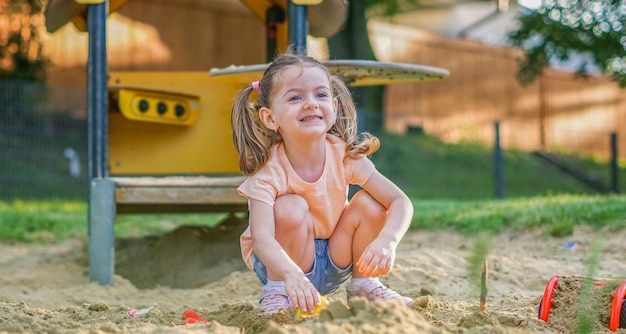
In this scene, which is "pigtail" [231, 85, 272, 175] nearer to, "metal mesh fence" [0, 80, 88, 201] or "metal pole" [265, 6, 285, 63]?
"metal pole" [265, 6, 285, 63]

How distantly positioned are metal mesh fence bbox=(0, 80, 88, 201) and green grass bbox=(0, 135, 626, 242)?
1192 millimetres

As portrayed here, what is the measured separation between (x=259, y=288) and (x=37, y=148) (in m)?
8.63

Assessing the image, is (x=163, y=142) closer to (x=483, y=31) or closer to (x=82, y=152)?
(x=82, y=152)

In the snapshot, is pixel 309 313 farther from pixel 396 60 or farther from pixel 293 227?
pixel 396 60

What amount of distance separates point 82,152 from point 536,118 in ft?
40.8

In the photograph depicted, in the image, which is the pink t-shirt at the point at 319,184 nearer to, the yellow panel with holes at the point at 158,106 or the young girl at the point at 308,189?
the young girl at the point at 308,189

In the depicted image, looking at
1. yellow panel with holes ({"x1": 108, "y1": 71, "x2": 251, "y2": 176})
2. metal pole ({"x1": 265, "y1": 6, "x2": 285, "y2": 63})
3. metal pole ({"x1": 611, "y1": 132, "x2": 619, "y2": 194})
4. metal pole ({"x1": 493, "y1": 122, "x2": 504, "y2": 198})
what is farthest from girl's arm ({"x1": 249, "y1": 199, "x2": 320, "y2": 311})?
metal pole ({"x1": 611, "y1": 132, "x2": 619, "y2": 194})

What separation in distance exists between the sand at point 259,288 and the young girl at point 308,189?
0.67 feet

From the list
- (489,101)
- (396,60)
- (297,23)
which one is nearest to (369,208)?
(297,23)

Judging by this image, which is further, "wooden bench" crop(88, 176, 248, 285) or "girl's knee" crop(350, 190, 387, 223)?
"wooden bench" crop(88, 176, 248, 285)

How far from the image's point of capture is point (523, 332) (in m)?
2.14

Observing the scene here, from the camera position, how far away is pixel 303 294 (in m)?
2.36

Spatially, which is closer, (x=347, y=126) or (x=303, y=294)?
(x=303, y=294)

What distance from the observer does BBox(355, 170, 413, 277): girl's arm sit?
8.13 feet
